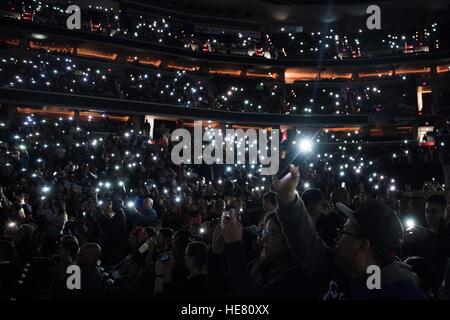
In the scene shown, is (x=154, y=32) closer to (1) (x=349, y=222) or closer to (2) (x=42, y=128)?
(2) (x=42, y=128)

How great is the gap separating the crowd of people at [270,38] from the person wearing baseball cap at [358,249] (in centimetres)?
3006

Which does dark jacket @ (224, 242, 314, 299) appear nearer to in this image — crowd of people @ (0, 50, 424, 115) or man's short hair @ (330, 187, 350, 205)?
man's short hair @ (330, 187, 350, 205)

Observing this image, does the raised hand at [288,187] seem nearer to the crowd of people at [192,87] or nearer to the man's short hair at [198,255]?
the man's short hair at [198,255]

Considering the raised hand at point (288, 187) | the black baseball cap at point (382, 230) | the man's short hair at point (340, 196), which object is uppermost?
the raised hand at point (288, 187)

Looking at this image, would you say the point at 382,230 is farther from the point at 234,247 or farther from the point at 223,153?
the point at 223,153

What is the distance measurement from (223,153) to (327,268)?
828 inches

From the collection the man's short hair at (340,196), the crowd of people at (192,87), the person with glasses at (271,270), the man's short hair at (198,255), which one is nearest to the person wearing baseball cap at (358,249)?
the person with glasses at (271,270)

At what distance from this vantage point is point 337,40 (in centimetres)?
3719

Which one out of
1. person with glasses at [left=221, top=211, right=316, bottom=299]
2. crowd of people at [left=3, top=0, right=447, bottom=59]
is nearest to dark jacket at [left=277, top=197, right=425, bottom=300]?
person with glasses at [left=221, top=211, right=316, bottom=299]

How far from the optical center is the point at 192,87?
3105 centimetres

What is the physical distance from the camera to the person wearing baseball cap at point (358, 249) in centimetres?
214

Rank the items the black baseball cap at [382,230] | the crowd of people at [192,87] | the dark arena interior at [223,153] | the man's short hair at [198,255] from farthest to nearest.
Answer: the crowd of people at [192,87] < the man's short hair at [198,255] < the dark arena interior at [223,153] < the black baseball cap at [382,230]

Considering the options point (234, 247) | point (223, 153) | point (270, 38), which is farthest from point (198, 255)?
point (270, 38)
